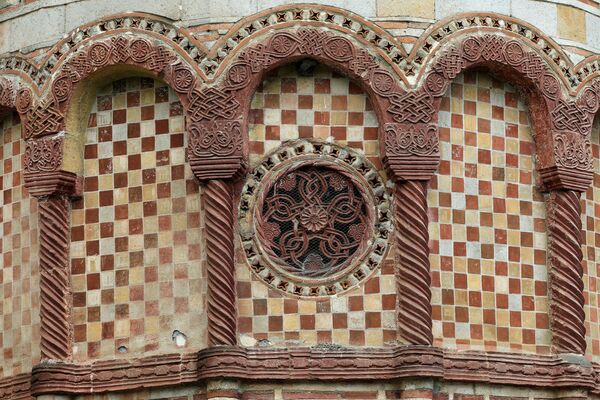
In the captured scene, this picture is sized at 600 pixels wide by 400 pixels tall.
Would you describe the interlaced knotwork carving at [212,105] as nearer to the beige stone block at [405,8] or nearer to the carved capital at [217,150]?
the carved capital at [217,150]

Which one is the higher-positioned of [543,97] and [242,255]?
[543,97]

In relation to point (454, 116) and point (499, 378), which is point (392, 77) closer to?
point (454, 116)

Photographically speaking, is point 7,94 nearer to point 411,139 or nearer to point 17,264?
point 17,264

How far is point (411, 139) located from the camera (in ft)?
86.9

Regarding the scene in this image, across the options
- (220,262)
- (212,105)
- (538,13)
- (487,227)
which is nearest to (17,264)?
(220,262)

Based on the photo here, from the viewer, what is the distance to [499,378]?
26.5m

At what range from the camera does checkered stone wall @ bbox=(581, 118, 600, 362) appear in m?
27.8

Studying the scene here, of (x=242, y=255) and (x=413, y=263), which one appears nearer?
(x=413, y=263)

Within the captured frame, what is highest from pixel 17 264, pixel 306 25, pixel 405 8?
pixel 405 8

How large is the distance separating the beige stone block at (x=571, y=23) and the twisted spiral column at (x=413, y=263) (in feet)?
9.35

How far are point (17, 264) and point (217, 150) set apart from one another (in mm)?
3149

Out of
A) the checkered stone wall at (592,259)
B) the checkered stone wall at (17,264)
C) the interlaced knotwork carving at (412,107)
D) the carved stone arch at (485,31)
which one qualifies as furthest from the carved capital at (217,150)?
the checkered stone wall at (592,259)

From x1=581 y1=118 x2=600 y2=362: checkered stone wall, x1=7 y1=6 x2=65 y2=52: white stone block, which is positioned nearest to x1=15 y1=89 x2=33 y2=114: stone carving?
x1=7 y1=6 x2=65 y2=52: white stone block

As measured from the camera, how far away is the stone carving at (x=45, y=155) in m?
27.1
